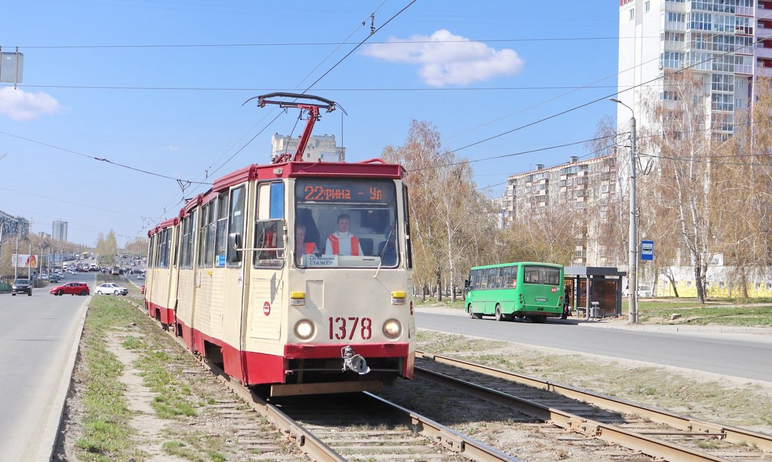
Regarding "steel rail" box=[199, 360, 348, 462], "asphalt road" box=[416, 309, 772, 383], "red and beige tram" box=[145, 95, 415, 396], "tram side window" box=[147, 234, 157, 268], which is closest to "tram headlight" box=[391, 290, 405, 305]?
"red and beige tram" box=[145, 95, 415, 396]

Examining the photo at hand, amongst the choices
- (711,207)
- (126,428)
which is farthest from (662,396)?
(711,207)

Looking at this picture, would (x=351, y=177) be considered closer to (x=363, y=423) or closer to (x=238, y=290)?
(x=238, y=290)

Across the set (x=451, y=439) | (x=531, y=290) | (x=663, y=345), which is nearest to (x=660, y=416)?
(x=451, y=439)

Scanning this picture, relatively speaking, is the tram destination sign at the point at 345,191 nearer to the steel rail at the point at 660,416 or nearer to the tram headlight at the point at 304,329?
the tram headlight at the point at 304,329

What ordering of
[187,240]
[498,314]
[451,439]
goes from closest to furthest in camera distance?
1. [451,439]
2. [187,240]
3. [498,314]

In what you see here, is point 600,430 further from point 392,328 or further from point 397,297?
point 397,297

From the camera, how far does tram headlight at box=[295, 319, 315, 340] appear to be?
10344mm

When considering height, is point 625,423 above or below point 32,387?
above

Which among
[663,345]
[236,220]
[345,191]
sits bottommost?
[663,345]

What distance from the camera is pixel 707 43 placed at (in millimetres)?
98938

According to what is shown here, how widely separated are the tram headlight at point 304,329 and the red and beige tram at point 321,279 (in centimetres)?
1

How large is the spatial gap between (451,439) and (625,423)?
305cm

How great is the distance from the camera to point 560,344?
24.6 m

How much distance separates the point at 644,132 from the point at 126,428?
5006 centimetres
